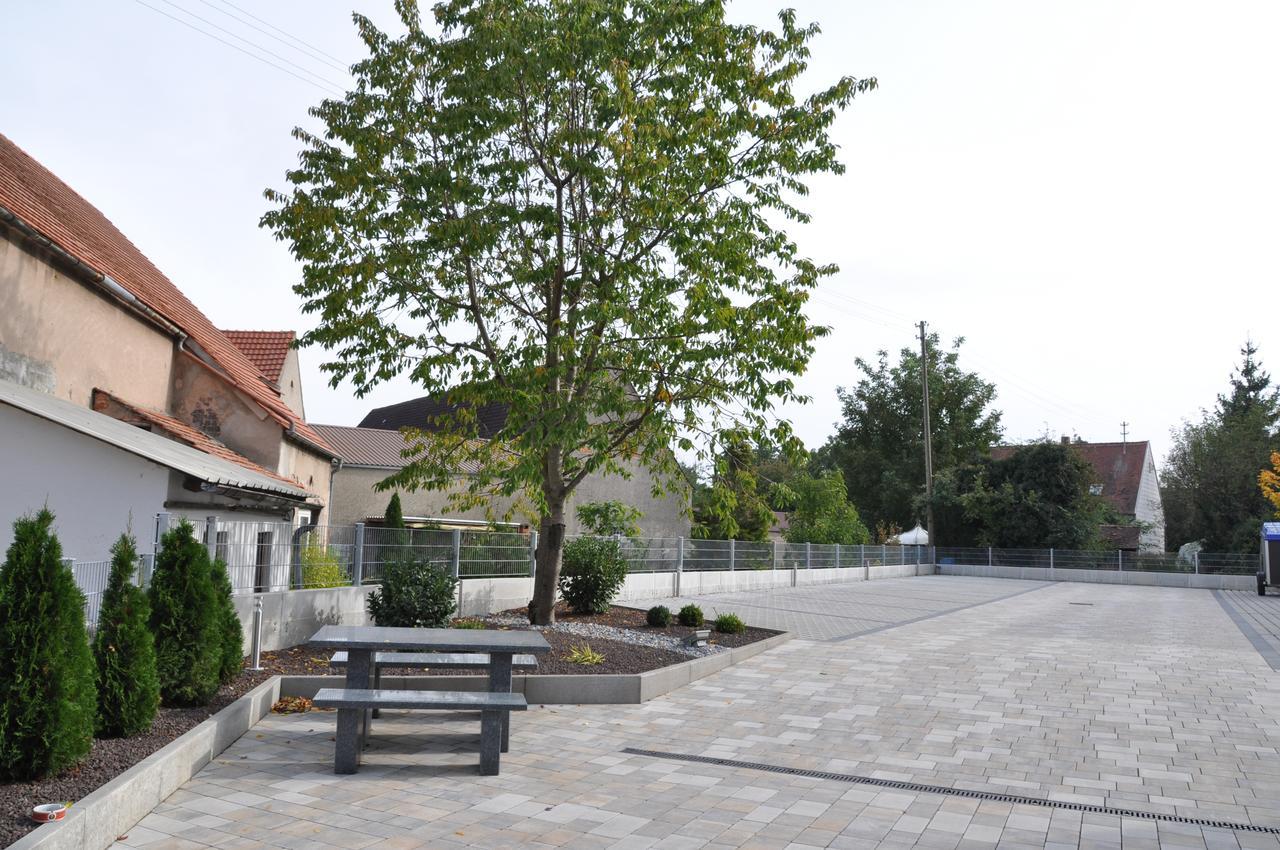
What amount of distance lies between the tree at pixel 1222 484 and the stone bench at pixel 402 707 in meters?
47.5

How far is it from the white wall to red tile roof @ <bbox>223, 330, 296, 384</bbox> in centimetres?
1231

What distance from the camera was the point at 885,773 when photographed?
21.1 feet

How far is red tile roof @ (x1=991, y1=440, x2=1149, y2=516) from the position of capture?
60.7 m

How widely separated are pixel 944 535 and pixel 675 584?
30.9m

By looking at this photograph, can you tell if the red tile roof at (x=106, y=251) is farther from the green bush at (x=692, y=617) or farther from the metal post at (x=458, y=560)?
the green bush at (x=692, y=617)

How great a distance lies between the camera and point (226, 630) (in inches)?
309

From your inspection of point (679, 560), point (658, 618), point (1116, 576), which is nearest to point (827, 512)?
point (1116, 576)

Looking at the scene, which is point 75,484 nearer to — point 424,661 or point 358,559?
point 358,559

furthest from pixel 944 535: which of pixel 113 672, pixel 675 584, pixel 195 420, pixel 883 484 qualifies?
pixel 113 672

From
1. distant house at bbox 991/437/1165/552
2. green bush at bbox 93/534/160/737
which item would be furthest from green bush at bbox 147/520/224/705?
distant house at bbox 991/437/1165/552

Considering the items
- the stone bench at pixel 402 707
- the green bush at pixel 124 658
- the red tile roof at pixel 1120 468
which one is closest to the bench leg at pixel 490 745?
the stone bench at pixel 402 707

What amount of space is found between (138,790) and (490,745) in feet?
6.98

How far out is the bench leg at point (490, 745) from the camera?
618 centimetres

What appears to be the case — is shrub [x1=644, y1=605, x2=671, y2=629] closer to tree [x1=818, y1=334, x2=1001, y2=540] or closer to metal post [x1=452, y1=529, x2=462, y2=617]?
metal post [x1=452, y1=529, x2=462, y2=617]
